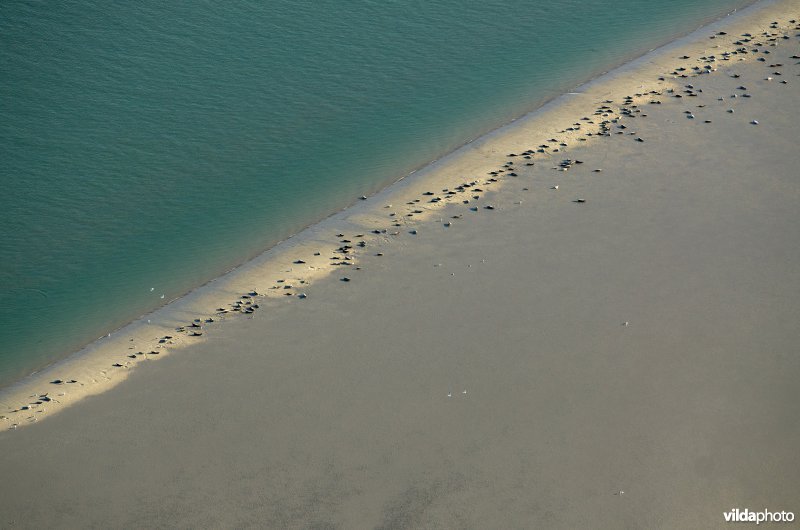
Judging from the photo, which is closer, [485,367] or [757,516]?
[757,516]

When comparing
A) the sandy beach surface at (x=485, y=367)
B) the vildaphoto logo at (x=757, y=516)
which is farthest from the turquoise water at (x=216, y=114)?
the vildaphoto logo at (x=757, y=516)

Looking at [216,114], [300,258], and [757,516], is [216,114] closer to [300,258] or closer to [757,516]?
[300,258]

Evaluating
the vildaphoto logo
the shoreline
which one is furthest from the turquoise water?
the vildaphoto logo

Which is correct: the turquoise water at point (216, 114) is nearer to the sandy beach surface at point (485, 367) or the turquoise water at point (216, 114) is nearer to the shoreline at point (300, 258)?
the shoreline at point (300, 258)

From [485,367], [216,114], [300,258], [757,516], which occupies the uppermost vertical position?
[216,114]

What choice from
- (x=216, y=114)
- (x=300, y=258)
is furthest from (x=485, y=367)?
(x=216, y=114)

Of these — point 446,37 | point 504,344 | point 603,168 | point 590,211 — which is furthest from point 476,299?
point 446,37
